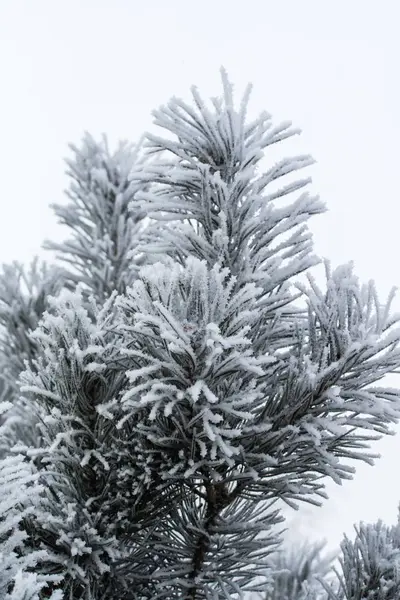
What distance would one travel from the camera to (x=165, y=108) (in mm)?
1131

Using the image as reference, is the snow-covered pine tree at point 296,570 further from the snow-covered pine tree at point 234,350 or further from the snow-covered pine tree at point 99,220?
the snow-covered pine tree at point 99,220

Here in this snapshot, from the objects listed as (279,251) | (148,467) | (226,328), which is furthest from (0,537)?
(279,251)

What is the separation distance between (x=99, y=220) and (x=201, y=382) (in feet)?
4.13

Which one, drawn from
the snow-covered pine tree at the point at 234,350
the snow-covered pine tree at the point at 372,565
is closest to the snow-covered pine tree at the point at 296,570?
the snow-covered pine tree at the point at 372,565

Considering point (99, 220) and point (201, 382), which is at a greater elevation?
point (99, 220)

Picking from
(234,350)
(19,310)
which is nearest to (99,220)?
(19,310)

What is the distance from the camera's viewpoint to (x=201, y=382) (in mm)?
922

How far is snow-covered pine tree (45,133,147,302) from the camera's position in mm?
1977

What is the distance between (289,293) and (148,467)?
1.41 ft

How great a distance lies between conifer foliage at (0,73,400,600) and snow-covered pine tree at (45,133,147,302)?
76cm

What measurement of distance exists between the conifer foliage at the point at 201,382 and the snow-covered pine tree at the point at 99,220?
0.76 meters

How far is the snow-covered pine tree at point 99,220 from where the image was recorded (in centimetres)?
198

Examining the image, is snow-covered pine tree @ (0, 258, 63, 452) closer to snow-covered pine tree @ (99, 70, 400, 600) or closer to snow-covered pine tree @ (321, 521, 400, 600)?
snow-covered pine tree @ (99, 70, 400, 600)

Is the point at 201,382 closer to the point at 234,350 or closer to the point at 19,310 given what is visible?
the point at 234,350
